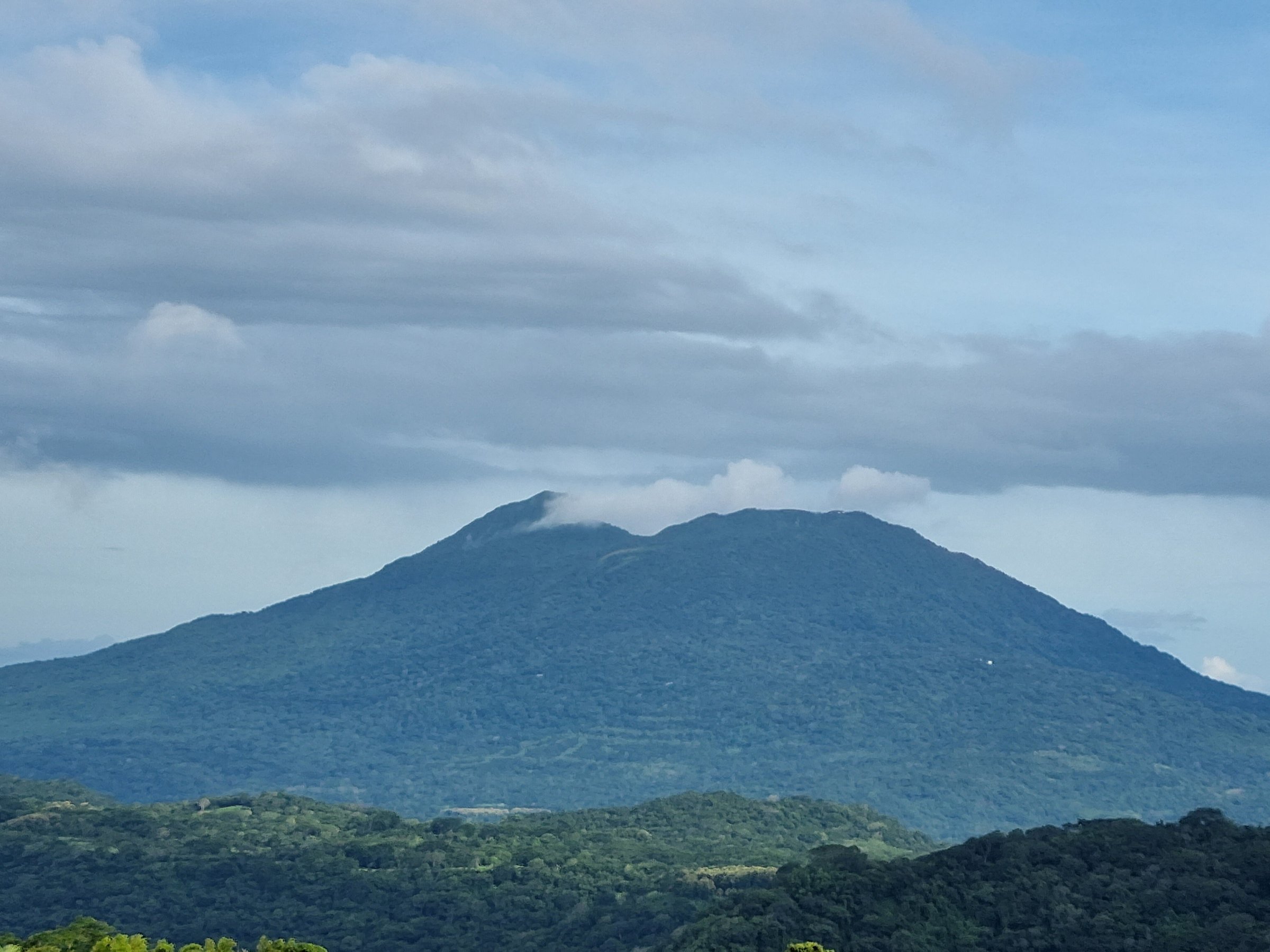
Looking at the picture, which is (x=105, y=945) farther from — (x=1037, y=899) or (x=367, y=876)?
(x=367, y=876)

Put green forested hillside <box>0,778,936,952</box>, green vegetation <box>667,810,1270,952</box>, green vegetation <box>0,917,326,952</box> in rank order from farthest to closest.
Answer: green forested hillside <box>0,778,936,952</box> → green vegetation <box>667,810,1270,952</box> → green vegetation <box>0,917,326,952</box>

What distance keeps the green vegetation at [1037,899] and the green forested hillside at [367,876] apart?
1843 cm

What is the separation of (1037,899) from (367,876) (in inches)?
2064

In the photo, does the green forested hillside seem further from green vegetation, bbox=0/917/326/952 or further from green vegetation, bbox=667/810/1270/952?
green vegetation, bbox=0/917/326/952

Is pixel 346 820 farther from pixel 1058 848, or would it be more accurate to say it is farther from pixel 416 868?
pixel 1058 848

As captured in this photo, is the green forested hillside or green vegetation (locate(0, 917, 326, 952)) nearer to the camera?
green vegetation (locate(0, 917, 326, 952))

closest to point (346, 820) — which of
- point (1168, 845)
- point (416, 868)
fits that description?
point (416, 868)

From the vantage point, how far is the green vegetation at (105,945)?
57188 mm

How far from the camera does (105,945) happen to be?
192 feet

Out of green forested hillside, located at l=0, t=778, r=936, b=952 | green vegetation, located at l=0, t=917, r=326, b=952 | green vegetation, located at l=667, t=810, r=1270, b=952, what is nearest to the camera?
green vegetation, located at l=0, t=917, r=326, b=952

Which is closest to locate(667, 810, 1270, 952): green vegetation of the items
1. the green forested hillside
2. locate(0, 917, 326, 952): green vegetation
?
the green forested hillside

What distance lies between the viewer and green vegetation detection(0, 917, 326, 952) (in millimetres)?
57188

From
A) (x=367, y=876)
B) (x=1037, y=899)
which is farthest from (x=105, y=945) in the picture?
(x=367, y=876)

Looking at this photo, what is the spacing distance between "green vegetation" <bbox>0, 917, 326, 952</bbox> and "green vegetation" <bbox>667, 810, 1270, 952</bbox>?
2703 cm
